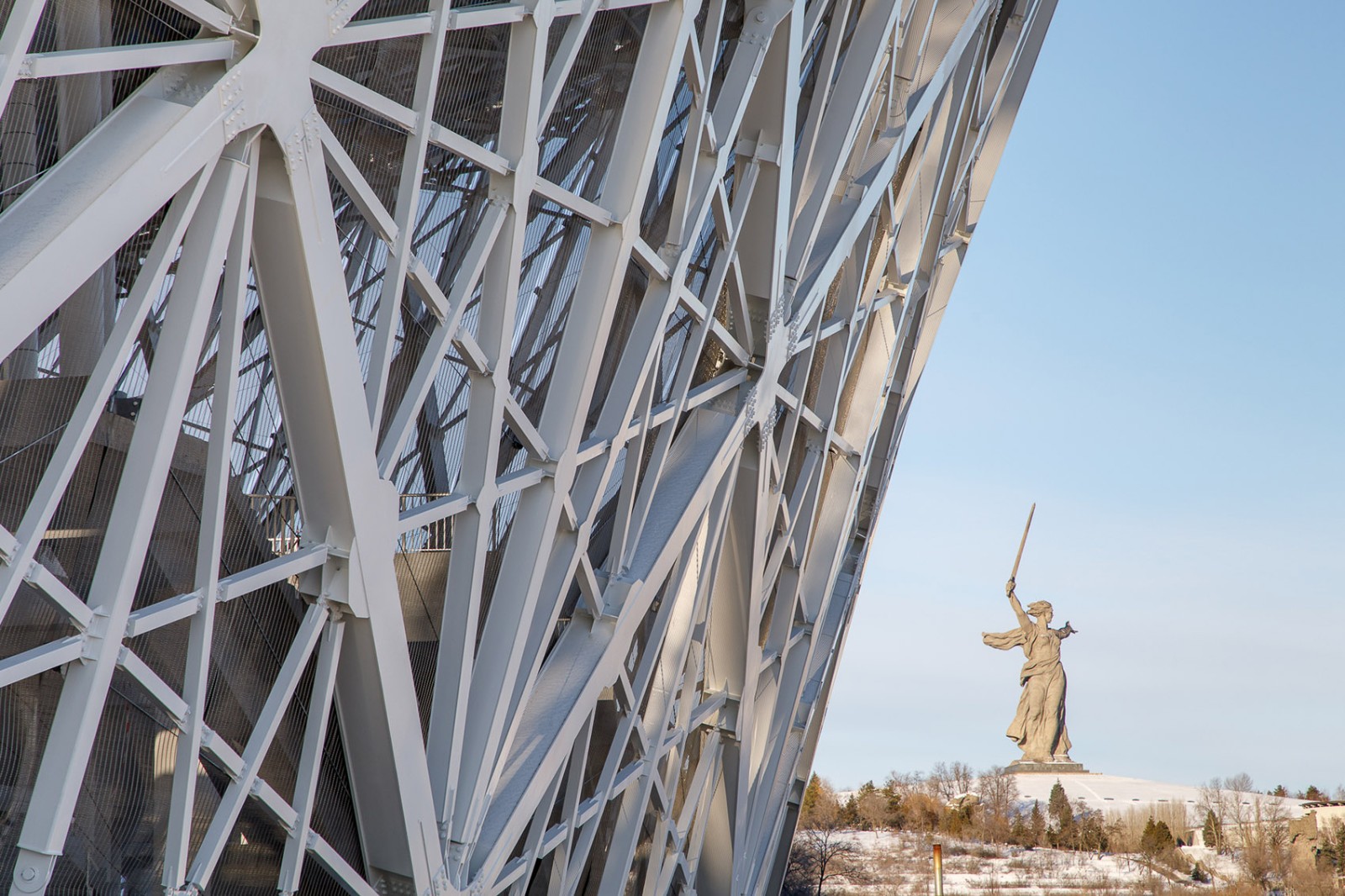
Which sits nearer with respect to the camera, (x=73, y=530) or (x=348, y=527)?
(x=73, y=530)

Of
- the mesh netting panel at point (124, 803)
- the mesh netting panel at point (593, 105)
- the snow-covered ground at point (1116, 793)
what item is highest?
the mesh netting panel at point (593, 105)

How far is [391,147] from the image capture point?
18.9 feet

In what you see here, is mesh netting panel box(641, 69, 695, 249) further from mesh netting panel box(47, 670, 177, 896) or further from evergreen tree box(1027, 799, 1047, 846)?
evergreen tree box(1027, 799, 1047, 846)

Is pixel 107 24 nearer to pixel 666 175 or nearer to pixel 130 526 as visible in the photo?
pixel 130 526

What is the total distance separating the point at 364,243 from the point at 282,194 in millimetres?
1003

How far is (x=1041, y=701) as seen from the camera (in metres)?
53.0

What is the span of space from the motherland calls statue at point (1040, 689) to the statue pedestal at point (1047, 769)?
449 mm

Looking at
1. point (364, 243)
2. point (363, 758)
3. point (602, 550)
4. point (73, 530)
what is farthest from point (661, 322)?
point (73, 530)

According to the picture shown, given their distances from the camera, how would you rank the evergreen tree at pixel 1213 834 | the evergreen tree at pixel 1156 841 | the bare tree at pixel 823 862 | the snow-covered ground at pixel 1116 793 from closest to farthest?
the bare tree at pixel 823 862, the evergreen tree at pixel 1156 841, the evergreen tree at pixel 1213 834, the snow-covered ground at pixel 1116 793

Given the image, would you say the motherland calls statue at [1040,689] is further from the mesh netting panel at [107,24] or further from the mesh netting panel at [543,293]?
the mesh netting panel at [107,24]

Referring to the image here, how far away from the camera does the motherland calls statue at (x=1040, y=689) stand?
5269cm

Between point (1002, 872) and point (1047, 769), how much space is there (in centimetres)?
1601

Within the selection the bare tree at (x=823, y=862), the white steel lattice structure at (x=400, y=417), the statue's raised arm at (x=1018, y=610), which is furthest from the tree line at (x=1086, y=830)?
the white steel lattice structure at (x=400, y=417)

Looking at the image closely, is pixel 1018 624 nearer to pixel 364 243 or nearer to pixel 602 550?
pixel 602 550
